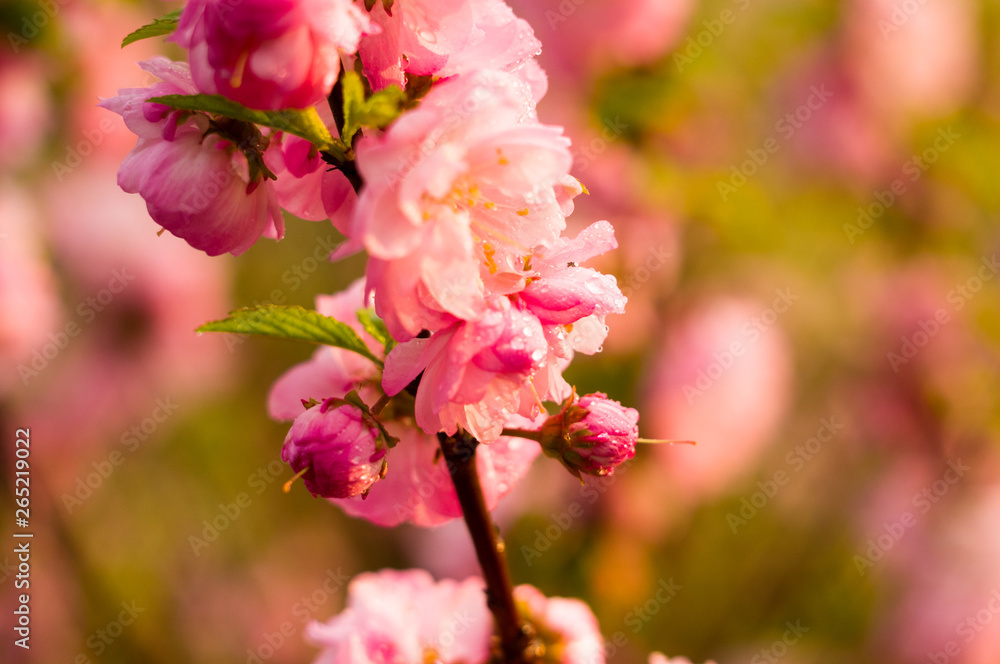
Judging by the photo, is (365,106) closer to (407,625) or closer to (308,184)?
(308,184)

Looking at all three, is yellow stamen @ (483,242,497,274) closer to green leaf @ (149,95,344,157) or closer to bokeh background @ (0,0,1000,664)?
green leaf @ (149,95,344,157)

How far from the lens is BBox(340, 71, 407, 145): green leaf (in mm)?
420

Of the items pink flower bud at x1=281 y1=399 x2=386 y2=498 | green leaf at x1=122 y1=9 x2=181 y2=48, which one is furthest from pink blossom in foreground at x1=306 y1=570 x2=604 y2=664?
green leaf at x1=122 y1=9 x2=181 y2=48

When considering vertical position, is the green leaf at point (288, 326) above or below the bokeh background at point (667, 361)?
above

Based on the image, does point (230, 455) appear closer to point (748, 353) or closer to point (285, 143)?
point (748, 353)

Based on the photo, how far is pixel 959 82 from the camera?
2.19 metres

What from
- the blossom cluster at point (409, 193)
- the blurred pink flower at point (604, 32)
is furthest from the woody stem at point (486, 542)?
the blurred pink flower at point (604, 32)

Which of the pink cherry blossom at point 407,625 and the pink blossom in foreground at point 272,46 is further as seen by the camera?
the pink cherry blossom at point 407,625

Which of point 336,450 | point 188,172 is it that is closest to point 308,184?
point 188,172

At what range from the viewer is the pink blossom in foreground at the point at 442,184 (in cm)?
40

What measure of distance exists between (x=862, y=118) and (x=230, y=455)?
194 cm

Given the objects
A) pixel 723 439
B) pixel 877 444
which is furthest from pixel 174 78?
pixel 877 444

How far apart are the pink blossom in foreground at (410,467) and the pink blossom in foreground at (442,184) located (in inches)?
5.9

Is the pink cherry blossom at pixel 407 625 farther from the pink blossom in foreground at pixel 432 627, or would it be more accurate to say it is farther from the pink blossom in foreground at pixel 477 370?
the pink blossom in foreground at pixel 477 370
